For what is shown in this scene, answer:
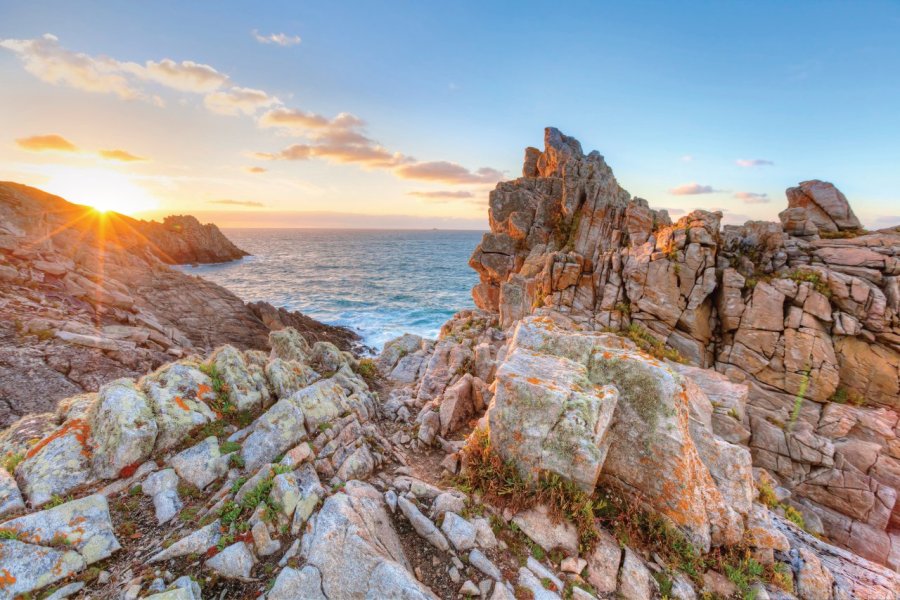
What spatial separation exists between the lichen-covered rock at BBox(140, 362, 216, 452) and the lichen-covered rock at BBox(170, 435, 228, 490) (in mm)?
663

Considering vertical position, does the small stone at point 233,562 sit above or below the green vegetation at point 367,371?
above

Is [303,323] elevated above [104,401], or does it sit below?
below

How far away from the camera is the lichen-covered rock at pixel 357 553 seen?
587cm

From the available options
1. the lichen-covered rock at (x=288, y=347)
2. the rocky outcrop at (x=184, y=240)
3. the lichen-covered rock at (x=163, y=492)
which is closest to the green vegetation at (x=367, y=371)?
the lichen-covered rock at (x=288, y=347)

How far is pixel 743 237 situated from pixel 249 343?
141ft

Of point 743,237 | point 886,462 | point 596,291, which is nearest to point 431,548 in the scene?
point 596,291

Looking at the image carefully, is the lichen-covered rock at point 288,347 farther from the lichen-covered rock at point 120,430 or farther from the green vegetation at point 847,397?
the green vegetation at point 847,397

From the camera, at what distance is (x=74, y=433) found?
848 centimetres

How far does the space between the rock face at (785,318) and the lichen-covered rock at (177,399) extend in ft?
41.8

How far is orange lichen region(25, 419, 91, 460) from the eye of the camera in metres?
8.00

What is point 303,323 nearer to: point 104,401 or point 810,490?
point 104,401

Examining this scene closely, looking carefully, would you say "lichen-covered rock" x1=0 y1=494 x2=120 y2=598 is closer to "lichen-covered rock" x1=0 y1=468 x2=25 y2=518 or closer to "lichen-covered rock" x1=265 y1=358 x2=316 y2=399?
"lichen-covered rock" x1=0 y1=468 x2=25 y2=518

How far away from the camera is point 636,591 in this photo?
6.94 m

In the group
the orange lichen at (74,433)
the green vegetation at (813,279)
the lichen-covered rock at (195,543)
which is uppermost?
the green vegetation at (813,279)
